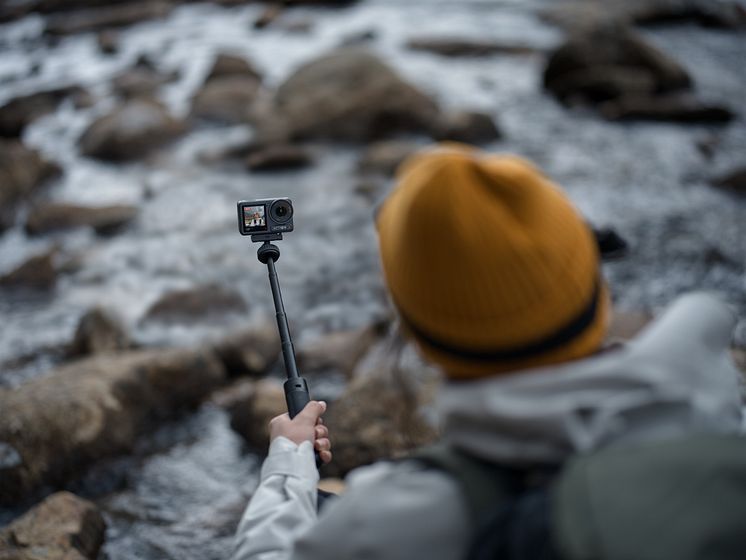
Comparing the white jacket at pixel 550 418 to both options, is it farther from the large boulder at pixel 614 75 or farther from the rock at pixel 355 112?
the large boulder at pixel 614 75

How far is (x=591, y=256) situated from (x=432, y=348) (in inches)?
9.9

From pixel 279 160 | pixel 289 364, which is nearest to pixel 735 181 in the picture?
pixel 279 160

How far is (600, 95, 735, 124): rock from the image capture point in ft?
22.9

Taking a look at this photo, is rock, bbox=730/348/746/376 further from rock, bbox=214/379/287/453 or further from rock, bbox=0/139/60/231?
rock, bbox=0/139/60/231

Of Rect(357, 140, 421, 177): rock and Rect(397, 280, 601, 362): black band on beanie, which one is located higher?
Rect(397, 280, 601, 362): black band on beanie

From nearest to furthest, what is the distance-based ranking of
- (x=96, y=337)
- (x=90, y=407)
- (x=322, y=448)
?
(x=322, y=448)
(x=90, y=407)
(x=96, y=337)

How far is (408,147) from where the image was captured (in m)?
6.72

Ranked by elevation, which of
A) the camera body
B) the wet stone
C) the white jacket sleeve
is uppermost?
the camera body

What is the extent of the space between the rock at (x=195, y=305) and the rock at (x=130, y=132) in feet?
10.3

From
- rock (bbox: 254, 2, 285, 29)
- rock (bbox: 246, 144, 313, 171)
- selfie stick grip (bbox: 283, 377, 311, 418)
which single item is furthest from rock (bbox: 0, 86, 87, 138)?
selfie stick grip (bbox: 283, 377, 311, 418)

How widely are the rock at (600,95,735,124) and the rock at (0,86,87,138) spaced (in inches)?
257

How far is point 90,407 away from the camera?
3.17 m

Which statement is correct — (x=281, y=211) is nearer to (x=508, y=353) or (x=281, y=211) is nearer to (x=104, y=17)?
(x=508, y=353)

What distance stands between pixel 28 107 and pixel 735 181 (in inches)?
311
